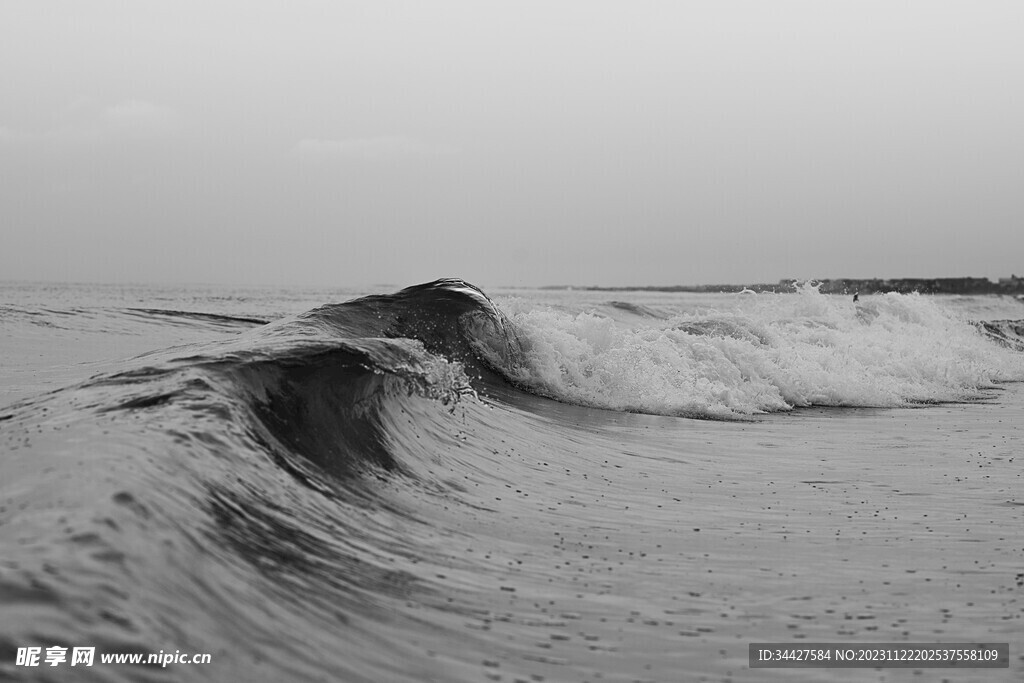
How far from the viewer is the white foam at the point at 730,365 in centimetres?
981

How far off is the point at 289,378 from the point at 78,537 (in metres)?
2.82

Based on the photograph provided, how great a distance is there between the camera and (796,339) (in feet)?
48.2

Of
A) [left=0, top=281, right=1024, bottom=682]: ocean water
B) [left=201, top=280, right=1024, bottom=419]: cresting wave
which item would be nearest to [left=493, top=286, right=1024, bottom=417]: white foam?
[left=201, top=280, right=1024, bottom=419]: cresting wave

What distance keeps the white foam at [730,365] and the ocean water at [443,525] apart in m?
0.76

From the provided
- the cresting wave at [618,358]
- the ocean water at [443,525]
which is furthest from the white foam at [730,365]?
the ocean water at [443,525]

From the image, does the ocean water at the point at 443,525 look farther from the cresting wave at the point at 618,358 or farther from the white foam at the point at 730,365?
the white foam at the point at 730,365

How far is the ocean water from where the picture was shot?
2508 millimetres

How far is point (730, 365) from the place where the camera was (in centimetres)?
1134

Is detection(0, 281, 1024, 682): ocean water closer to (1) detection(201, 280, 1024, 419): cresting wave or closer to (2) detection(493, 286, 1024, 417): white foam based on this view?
(1) detection(201, 280, 1024, 419): cresting wave

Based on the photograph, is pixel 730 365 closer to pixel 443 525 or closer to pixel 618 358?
pixel 618 358

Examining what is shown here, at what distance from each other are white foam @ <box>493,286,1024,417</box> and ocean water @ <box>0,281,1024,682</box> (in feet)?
2.49

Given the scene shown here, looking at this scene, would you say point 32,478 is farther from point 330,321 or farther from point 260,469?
point 330,321

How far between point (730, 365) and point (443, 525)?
25.6ft

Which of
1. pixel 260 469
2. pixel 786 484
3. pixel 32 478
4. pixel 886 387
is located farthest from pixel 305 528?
pixel 886 387
